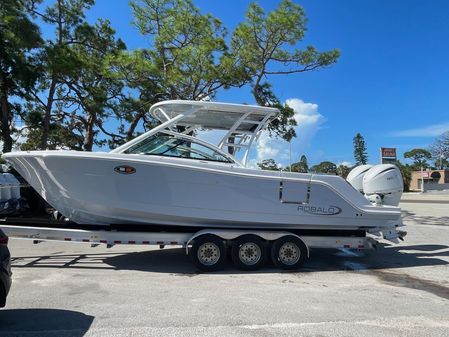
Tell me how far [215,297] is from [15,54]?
17394 millimetres

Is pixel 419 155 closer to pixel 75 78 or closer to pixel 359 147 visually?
pixel 359 147

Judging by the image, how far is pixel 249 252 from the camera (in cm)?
841

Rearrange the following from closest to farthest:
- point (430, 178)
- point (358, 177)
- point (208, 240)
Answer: point (208, 240) → point (358, 177) → point (430, 178)

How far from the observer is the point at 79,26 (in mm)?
22438

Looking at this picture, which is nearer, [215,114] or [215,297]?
[215,297]

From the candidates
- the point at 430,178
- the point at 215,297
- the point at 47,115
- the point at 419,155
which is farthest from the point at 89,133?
the point at 419,155

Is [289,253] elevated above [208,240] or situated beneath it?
situated beneath

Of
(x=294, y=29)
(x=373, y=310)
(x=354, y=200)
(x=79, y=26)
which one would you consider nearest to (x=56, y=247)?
(x=354, y=200)

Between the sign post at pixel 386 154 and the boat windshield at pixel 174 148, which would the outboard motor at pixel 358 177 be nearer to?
the boat windshield at pixel 174 148

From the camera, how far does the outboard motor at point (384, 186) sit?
1047cm

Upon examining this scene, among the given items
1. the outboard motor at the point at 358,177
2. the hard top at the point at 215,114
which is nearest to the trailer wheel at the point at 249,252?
the hard top at the point at 215,114

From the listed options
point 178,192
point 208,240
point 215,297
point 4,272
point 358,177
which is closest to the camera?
point 4,272

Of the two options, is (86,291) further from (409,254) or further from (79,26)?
(79,26)

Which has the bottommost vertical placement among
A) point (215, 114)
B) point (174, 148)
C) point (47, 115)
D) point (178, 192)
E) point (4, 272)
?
point (4, 272)
